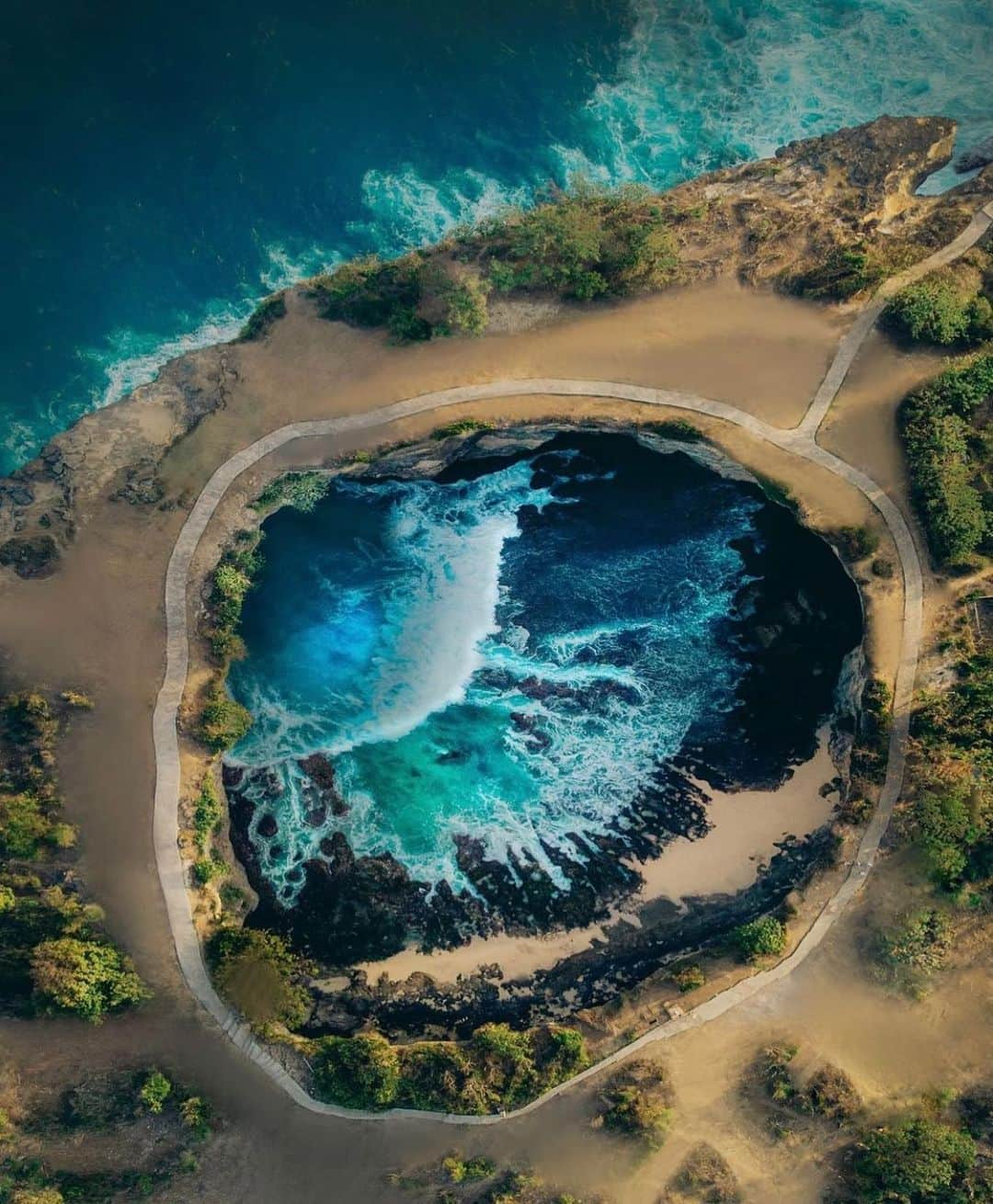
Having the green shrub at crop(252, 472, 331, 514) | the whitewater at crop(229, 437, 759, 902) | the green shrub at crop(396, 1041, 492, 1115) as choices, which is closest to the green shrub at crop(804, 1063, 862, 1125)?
the whitewater at crop(229, 437, 759, 902)

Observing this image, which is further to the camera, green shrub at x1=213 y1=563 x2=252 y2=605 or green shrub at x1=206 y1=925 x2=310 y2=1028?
green shrub at x1=213 y1=563 x2=252 y2=605

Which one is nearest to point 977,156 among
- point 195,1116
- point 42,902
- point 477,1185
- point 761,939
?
point 761,939

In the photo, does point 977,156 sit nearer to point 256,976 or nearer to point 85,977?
point 256,976

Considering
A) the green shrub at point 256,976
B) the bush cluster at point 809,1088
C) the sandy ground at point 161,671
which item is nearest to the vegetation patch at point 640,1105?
the sandy ground at point 161,671

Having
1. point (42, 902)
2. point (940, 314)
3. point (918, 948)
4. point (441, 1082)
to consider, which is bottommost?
point (918, 948)

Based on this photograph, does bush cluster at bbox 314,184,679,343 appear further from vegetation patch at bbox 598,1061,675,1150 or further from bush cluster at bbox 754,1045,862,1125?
bush cluster at bbox 754,1045,862,1125

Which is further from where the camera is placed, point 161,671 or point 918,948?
point 161,671

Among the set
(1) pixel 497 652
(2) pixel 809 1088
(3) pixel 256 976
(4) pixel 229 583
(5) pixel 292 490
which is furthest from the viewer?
(1) pixel 497 652
